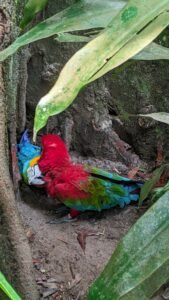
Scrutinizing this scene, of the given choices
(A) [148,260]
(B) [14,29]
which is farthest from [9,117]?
(A) [148,260]

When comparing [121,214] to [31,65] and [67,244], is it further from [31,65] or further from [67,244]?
[31,65]

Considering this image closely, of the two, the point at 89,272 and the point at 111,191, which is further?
the point at 111,191

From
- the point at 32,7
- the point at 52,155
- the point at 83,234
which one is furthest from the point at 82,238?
the point at 32,7

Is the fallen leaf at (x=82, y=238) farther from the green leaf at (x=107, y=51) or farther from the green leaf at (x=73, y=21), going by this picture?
the green leaf at (x=107, y=51)

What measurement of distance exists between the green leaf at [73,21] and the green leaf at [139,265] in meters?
0.39

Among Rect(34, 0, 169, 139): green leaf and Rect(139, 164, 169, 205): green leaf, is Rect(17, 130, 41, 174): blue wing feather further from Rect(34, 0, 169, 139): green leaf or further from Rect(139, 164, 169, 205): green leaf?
Rect(34, 0, 169, 139): green leaf

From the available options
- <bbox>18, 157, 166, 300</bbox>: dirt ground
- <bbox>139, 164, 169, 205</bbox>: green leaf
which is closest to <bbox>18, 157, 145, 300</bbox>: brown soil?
<bbox>18, 157, 166, 300</bbox>: dirt ground

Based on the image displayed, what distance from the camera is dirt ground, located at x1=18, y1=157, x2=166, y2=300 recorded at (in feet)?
5.16

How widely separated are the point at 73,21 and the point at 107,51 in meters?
0.30

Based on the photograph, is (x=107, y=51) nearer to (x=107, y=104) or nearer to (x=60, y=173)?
(x=60, y=173)

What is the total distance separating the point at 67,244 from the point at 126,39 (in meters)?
1.10

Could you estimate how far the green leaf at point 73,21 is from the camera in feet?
3.02

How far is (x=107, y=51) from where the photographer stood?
28.6 inches

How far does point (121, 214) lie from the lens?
188cm
